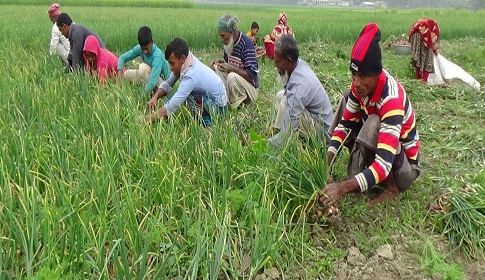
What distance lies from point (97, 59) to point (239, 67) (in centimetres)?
162

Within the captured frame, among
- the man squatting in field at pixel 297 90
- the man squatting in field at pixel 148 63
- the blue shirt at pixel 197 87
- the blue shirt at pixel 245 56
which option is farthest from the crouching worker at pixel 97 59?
the man squatting in field at pixel 297 90

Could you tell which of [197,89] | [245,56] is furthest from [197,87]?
[245,56]

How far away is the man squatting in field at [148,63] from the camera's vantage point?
14.6 feet

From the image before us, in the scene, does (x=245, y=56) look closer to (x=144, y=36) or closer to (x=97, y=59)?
(x=144, y=36)

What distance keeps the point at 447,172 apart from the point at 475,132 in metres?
0.92

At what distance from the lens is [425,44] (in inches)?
229

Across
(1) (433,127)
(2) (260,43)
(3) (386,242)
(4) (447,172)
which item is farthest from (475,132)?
(2) (260,43)

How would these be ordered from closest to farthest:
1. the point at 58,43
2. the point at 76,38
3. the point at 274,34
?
the point at 76,38, the point at 58,43, the point at 274,34

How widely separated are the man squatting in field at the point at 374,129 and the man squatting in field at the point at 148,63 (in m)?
2.15

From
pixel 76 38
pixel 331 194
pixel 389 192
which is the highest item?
pixel 76 38

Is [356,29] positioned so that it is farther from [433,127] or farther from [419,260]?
[419,260]

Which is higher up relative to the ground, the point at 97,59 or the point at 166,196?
the point at 97,59

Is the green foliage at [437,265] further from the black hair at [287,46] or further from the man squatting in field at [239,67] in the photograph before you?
the man squatting in field at [239,67]

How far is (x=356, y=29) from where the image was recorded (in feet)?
36.8
